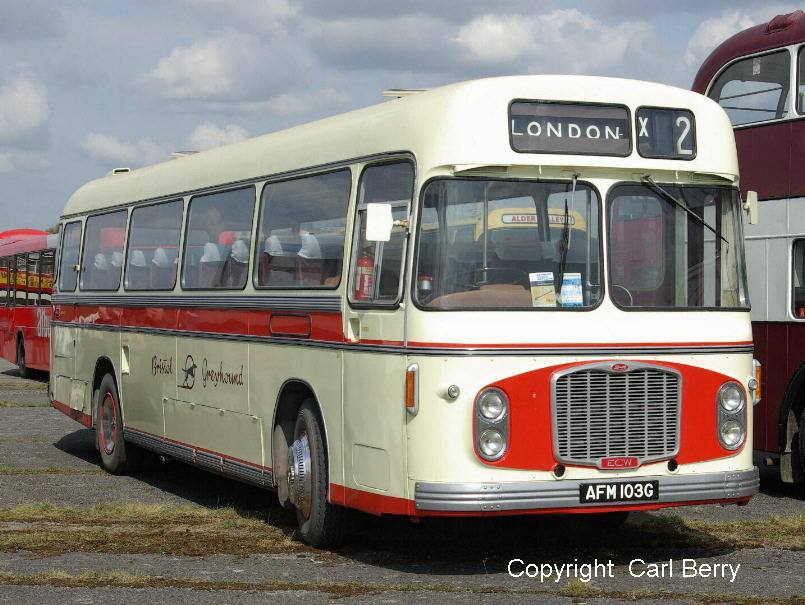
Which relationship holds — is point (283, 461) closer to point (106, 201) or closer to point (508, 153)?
point (508, 153)

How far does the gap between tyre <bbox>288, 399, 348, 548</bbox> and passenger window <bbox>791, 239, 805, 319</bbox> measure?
16.6ft

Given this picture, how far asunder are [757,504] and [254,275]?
15.9 feet

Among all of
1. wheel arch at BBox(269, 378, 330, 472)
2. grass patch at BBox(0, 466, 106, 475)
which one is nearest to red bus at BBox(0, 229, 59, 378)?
grass patch at BBox(0, 466, 106, 475)

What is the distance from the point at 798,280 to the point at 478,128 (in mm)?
5269

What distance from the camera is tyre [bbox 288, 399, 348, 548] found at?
996 cm

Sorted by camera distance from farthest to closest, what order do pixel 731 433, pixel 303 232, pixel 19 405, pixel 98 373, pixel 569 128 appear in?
pixel 19 405 → pixel 98 373 → pixel 303 232 → pixel 731 433 → pixel 569 128

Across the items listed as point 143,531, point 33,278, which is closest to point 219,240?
point 143,531

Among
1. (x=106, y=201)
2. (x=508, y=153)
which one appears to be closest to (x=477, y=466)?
(x=508, y=153)

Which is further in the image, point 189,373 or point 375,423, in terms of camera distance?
point 189,373

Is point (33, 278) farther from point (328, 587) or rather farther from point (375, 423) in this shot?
point (328, 587)

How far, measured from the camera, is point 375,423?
9.21 m

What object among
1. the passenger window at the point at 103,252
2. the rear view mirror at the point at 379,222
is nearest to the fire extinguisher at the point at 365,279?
the rear view mirror at the point at 379,222

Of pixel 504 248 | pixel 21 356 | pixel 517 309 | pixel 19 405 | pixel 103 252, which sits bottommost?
pixel 19 405

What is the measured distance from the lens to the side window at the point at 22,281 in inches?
1243
